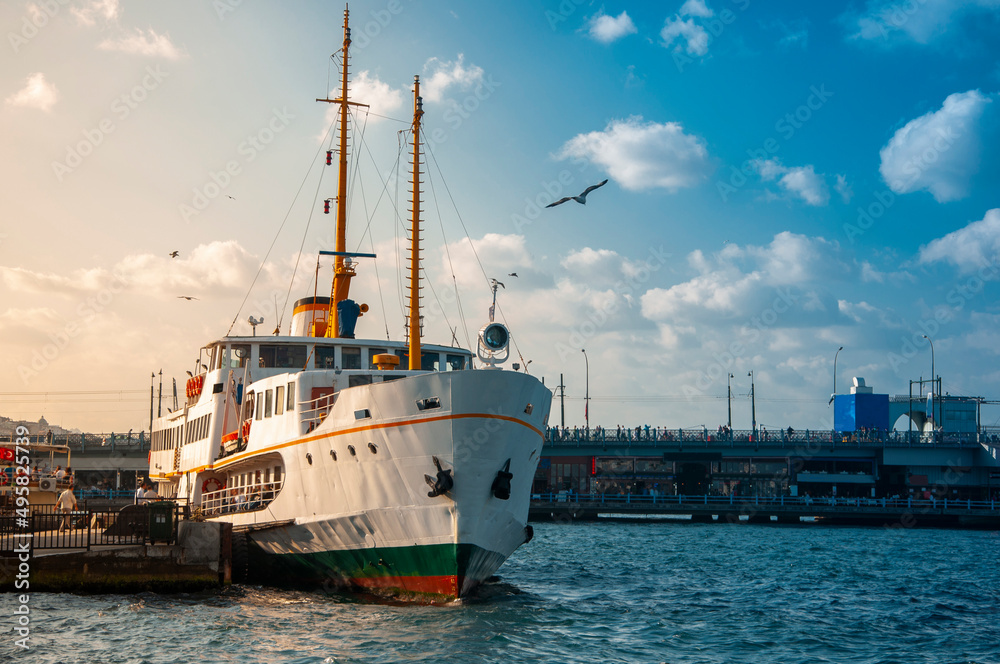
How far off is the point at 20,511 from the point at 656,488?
199ft

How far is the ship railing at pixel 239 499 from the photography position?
25766 mm

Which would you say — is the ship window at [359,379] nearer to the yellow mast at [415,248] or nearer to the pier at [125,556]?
the yellow mast at [415,248]

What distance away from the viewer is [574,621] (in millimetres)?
21375

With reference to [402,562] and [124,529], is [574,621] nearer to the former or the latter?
[402,562]

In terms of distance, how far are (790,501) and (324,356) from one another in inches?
1986

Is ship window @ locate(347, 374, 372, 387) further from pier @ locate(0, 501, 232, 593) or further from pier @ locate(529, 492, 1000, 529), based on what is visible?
pier @ locate(529, 492, 1000, 529)

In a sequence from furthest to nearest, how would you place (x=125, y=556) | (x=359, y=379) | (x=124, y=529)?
1. (x=359, y=379)
2. (x=124, y=529)
3. (x=125, y=556)

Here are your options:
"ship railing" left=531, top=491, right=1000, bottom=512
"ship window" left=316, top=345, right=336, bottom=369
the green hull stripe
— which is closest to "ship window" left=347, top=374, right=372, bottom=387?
"ship window" left=316, top=345, right=336, bottom=369

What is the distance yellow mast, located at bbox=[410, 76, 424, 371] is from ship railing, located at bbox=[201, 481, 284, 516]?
517cm

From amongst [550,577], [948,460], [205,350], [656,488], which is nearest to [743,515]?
[656,488]

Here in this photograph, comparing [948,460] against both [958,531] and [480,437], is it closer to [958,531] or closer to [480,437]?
[958,531]

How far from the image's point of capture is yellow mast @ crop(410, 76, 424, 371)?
2447cm

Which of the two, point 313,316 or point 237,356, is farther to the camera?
point 313,316

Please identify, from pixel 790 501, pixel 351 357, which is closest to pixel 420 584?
pixel 351 357
